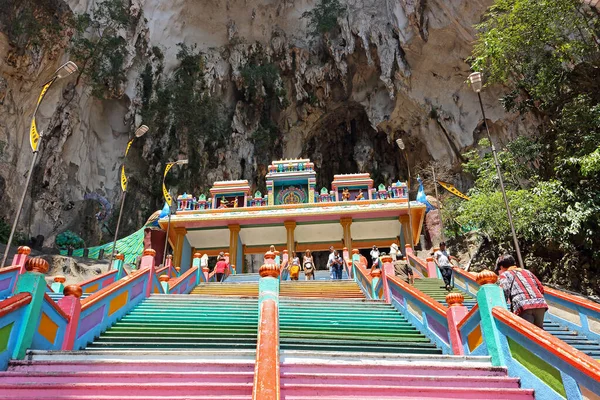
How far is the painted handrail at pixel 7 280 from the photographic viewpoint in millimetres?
6992

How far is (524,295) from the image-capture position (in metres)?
3.85

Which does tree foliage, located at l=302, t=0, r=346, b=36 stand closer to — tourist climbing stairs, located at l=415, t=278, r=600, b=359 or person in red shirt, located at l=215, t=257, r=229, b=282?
person in red shirt, located at l=215, t=257, r=229, b=282

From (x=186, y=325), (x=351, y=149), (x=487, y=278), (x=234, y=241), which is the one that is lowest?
(x=186, y=325)

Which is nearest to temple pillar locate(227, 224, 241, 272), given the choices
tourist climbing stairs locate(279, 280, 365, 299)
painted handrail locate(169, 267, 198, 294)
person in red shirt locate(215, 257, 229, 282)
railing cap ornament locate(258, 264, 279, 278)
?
person in red shirt locate(215, 257, 229, 282)

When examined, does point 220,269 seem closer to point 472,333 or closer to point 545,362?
point 472,333

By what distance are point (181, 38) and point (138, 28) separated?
3.68 m

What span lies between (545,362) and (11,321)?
4.20 m

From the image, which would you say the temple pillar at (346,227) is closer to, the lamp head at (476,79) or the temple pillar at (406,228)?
the temple pillar at (406,228)

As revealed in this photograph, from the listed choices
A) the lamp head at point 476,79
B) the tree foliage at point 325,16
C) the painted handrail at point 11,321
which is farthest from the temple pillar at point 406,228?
the tree foliage at point 325,16

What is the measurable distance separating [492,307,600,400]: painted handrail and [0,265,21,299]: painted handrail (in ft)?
25.1

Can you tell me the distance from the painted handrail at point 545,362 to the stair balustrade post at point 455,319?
0.65 meters

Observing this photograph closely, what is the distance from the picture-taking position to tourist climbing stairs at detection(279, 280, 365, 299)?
8.00 metres

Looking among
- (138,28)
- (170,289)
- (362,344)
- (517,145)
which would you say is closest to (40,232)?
(138,28)

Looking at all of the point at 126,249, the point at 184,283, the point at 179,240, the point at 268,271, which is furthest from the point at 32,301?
the point at 126,249
